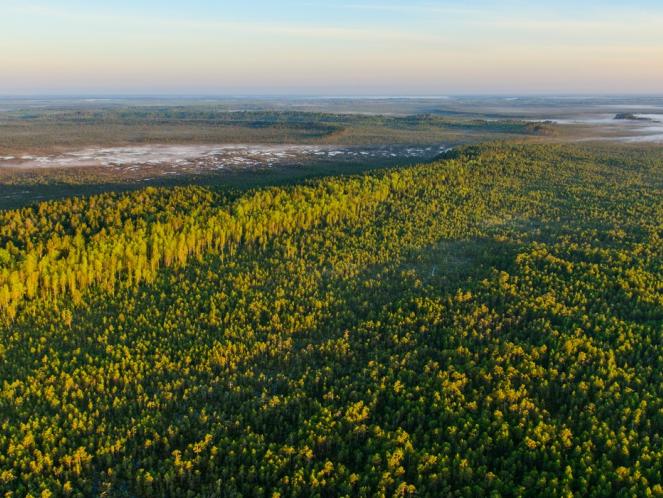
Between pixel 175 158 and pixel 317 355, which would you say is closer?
pixel 317 355

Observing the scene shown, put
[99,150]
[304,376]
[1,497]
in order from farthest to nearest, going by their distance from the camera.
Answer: [99,150]
[304,376]
[1,497]

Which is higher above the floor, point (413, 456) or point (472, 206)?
point (472, 206)

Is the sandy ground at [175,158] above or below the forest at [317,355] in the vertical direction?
above

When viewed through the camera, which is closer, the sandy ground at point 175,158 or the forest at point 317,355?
the forest at point 317,355

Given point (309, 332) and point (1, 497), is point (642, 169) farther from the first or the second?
point (1, 497)

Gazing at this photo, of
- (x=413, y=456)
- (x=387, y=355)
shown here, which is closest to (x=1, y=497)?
(x=413, y=456)

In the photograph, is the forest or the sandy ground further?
the sandy ground

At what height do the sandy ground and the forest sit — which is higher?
the sandy ground

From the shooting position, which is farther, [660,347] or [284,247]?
[284,247]
